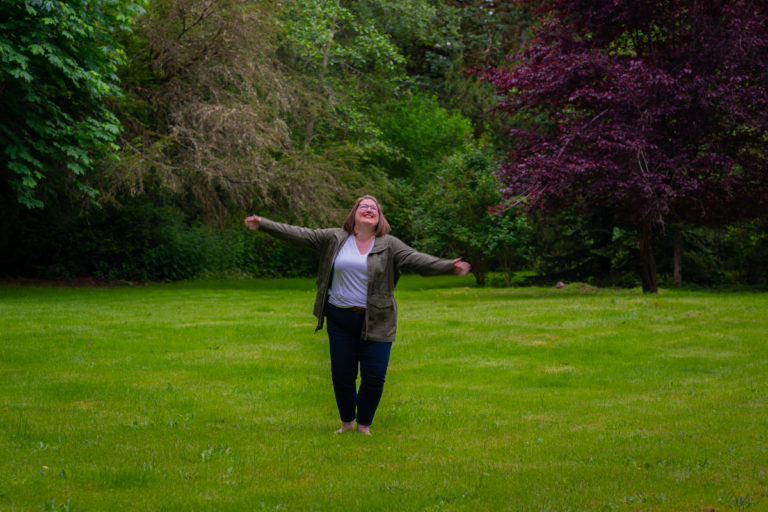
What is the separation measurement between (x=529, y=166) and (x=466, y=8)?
2751cm

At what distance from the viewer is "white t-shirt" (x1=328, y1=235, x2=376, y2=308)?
6699 millimetres

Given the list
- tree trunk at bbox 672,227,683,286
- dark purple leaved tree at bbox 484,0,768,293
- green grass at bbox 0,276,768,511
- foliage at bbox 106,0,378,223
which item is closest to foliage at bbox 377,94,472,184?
foliage at bbox 106,0,378,223

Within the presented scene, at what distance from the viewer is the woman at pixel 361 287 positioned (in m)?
6.67

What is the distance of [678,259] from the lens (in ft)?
82.4

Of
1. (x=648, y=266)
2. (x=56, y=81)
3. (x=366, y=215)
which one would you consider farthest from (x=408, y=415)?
(x=648, y=266)

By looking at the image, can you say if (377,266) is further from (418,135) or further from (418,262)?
(418,135)

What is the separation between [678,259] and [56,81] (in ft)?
61.2

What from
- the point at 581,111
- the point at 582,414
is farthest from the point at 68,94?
the point at 582,414

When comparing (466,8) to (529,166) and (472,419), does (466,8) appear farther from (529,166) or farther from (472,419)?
(472,419)

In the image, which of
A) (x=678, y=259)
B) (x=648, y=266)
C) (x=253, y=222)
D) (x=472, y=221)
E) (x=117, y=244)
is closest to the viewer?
(x=253, y=222)

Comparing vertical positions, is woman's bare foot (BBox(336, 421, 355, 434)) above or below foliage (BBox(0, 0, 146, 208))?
below

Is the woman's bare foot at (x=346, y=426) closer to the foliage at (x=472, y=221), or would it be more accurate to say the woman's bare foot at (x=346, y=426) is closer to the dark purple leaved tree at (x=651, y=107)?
the dark purple leaved tree at (x=651, y=107)

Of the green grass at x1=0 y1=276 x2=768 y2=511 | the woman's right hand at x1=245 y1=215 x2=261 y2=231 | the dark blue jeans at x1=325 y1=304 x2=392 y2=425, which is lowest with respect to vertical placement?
the green grass at x1=0 y1=276 x2=768 y2=511

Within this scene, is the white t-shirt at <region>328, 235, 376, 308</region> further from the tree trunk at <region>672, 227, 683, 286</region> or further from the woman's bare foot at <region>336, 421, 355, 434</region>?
the tree trunk at <region>672, 227, 683, 286</region>
